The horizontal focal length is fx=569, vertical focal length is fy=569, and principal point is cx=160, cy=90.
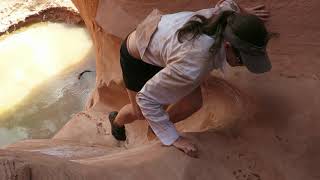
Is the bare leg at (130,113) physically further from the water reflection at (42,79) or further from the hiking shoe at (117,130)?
the water reflection at (42,79)

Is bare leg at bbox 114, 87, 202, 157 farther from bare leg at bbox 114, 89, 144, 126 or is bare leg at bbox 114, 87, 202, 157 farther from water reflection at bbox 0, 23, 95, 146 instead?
water reflection at bbox 0, 23, 95, 146

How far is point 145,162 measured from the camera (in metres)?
2.57

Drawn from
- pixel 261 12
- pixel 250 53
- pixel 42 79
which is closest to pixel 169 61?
pixel 250 53

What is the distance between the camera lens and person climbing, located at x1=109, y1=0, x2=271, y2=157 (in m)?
2.24

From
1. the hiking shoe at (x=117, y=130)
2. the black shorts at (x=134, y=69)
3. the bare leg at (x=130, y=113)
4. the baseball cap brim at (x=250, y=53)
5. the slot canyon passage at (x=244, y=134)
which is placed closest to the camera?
the baseball cap brim at (x=250, y=53)

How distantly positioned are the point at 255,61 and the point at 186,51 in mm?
279

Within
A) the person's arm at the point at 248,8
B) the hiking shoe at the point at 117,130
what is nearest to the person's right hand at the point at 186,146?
the person's arm at the point at 248,8

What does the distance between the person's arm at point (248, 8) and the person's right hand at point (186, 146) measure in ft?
2.08

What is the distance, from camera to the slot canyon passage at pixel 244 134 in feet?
8.07

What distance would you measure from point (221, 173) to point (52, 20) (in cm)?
514

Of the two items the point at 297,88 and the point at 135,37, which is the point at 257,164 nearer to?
the point at 297,88

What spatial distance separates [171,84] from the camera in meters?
2.38

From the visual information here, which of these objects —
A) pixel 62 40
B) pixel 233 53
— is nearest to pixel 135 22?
pixel 233 53

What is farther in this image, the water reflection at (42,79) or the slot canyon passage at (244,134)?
the water reflection at (42,79)
